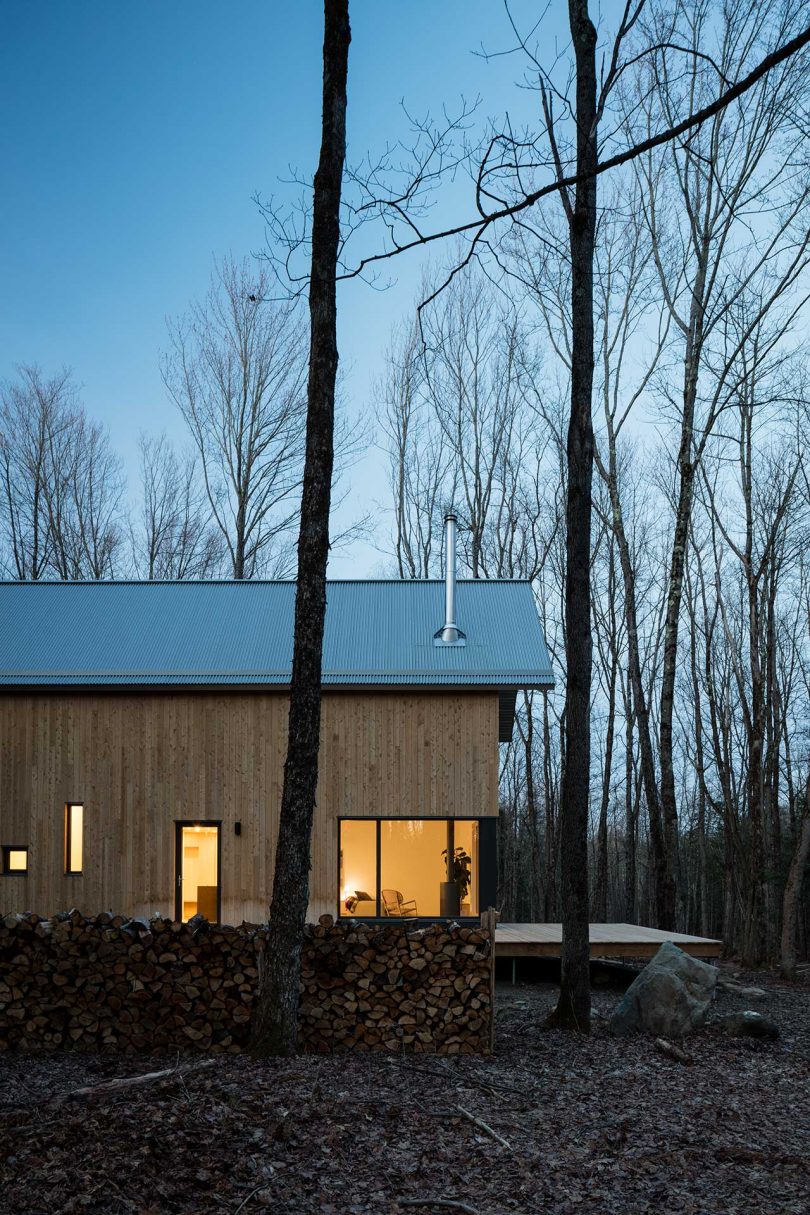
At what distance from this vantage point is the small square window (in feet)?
43.0

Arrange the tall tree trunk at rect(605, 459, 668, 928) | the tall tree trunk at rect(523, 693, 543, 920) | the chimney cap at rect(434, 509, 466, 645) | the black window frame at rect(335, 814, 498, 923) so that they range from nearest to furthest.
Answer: the black window frame at rect(335, 814, 498, 923) < the chimney cap at rect(434, 509, 466, 645) < the tall tree trunk at rect(605, 459, 668, 928) < the tall tree trunk at rect(523, 693, 543, 920)

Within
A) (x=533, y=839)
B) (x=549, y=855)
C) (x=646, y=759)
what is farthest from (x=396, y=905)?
(x=533, y=839)

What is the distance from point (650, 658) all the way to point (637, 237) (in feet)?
45.7

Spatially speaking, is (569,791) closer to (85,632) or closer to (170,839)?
(170,839)

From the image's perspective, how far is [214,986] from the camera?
729 centimetres

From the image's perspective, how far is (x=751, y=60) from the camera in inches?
548

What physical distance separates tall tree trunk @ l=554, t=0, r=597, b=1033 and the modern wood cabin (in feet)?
13.2

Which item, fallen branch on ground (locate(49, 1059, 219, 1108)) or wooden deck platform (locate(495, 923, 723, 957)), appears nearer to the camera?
fallen branch on ground (locate(49, 1059, 219, 1108))

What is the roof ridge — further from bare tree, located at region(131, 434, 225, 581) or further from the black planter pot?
bare tree, located at region(131, 434, 225, 581)

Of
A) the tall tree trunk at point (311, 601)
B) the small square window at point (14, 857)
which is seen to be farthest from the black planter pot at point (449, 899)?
the tall tree trunk at point (311, 601)

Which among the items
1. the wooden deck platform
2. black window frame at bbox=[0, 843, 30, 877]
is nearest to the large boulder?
the wooden deck platform

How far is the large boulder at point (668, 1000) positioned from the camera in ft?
27.0

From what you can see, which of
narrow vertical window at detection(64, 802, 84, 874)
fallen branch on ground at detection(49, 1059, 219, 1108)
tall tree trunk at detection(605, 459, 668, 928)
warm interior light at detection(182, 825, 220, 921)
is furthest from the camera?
tall tree trunk at detection(605, 459, 668, 928)

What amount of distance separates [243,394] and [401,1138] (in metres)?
20.6
